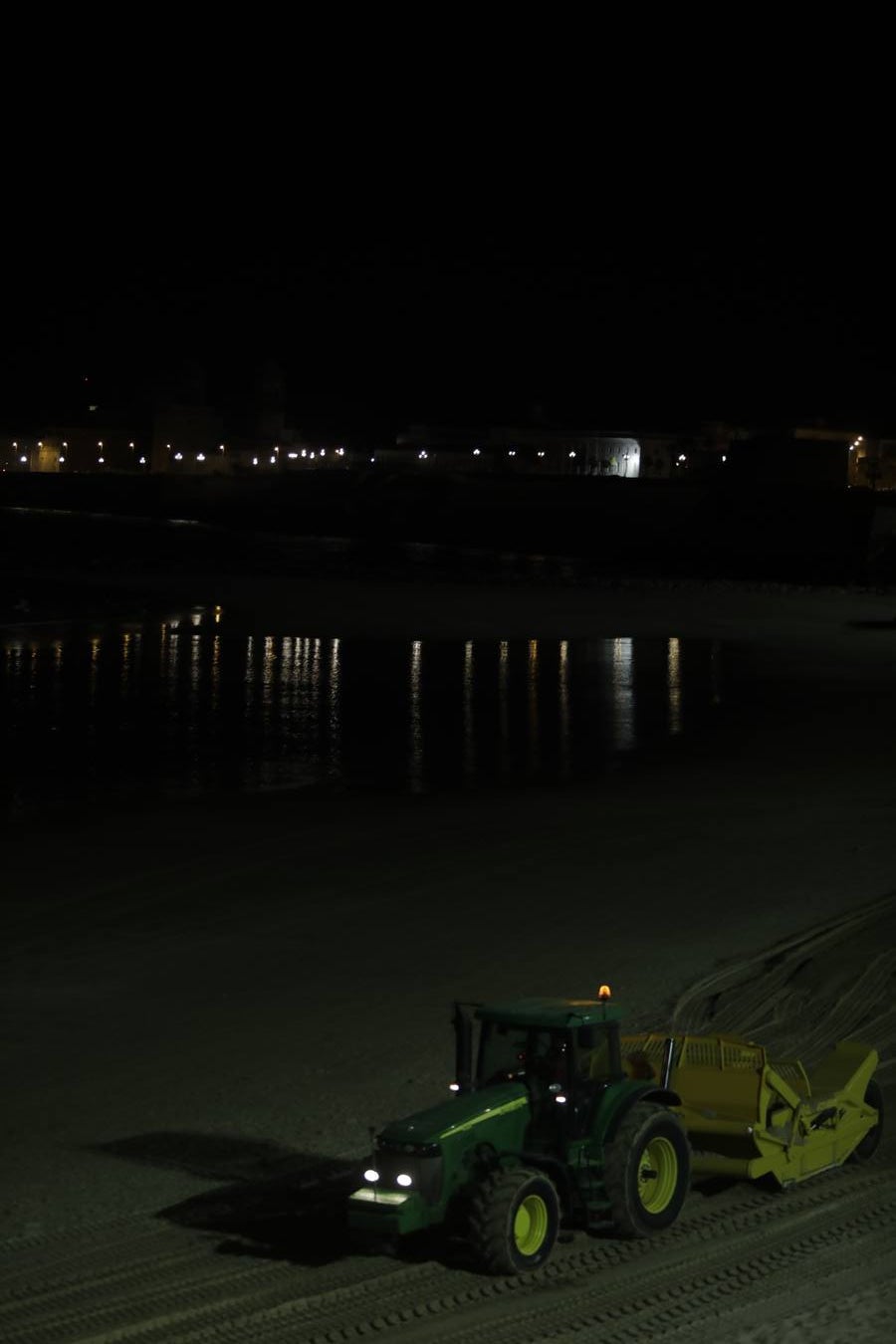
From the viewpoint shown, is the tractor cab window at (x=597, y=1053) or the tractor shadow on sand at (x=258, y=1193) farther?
the tractor shadow on sand at (x=258, y=1193)

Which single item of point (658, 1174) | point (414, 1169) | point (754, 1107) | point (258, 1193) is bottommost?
point (258, 1193)

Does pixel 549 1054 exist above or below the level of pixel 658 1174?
above

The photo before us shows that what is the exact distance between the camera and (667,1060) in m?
6.25

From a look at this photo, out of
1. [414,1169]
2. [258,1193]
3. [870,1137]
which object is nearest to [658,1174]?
[414,1169]

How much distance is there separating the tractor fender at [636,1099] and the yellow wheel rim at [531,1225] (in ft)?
1.06

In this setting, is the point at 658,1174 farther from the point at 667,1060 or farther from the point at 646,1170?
the point at 667,1060

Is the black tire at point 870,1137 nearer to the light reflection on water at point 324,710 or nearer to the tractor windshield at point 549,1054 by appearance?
the tractor windshield at point 549,1054

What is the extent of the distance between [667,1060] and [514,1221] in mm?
1076

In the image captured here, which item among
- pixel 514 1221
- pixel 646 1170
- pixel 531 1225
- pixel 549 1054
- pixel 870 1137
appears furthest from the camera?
pixel 870 1137

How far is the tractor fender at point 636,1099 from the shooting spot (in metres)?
5.71

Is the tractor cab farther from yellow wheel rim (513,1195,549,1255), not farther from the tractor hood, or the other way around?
yellow wheel rim (513,1195,549,1255)

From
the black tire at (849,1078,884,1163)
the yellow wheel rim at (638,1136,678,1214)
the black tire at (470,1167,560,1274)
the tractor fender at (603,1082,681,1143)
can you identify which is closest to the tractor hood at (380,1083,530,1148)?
the black tire at (470,1167,560,1274)

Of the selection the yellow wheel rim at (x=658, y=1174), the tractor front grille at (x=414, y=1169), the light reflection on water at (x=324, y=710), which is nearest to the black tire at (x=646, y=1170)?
the yellow wheel rim at (x=658, y=1174)

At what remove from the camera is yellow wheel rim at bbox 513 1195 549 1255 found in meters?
5.49
